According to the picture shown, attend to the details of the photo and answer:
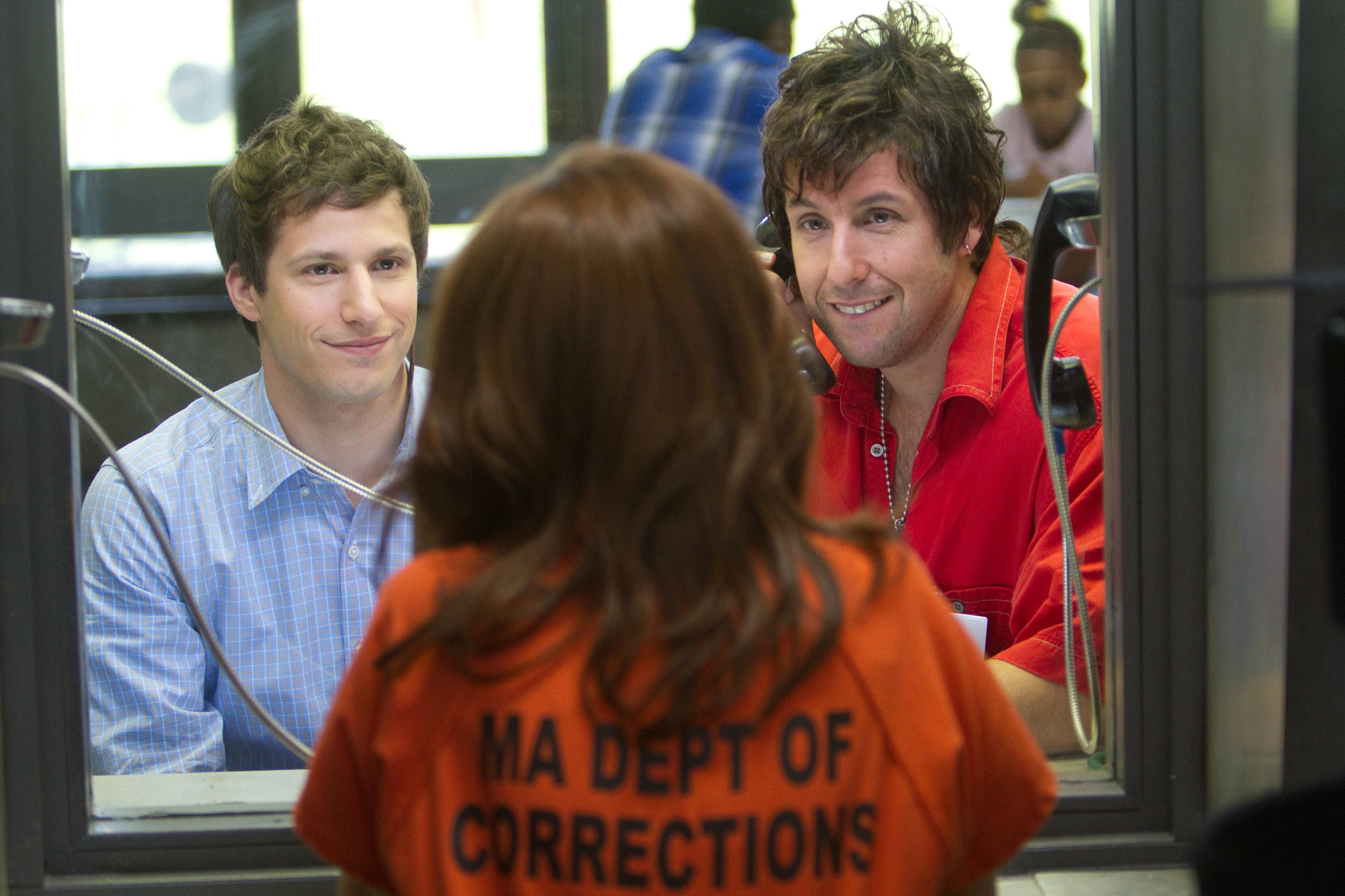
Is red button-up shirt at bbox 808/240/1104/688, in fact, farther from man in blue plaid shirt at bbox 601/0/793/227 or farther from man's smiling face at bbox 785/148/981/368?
man in blue plaid shirt at bbox 601/0/793/227

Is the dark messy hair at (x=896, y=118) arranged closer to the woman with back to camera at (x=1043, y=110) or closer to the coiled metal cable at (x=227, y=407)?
the woman with back to camera at (x=1043, y=110)

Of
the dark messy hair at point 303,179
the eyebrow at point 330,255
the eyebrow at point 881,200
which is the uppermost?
the dark messy hair at point 303,179

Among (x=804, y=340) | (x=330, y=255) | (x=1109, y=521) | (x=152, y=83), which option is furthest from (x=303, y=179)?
(x=1109, y=521)

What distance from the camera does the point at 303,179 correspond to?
1700 millimetres

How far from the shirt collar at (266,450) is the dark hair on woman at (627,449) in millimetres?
941

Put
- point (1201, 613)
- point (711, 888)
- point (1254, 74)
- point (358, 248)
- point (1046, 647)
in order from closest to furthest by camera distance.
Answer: point (711, 888), point (1254, 74), point (1201, 613), point (1046, 647), point (358, 248)

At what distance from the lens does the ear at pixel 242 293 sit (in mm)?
1786

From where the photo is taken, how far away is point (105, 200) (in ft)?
5.65

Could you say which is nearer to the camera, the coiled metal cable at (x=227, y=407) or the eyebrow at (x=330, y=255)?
the coiled metal cable at (x=227, y=407)

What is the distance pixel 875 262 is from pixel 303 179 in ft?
2.48

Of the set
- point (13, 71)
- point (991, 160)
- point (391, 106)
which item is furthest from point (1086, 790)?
point (391, 106)

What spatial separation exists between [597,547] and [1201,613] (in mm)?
636

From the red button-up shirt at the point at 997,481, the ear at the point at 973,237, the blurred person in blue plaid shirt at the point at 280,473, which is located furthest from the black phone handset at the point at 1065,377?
the blurred person in blue plaid shirt at the point at 280,473

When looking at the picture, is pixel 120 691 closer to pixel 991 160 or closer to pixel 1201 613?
pixel 1201 613
